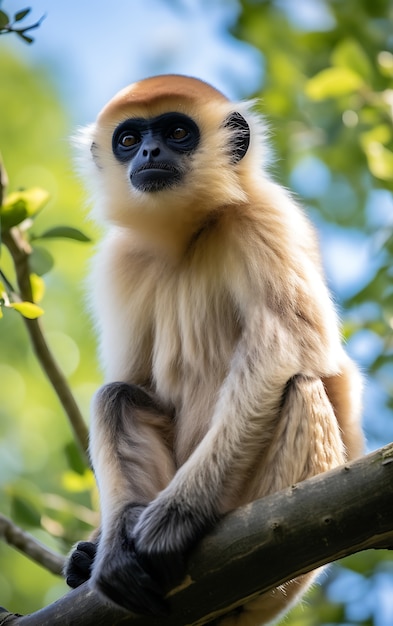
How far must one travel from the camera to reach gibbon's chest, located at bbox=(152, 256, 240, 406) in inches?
297

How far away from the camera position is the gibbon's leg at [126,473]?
6043 millimetres

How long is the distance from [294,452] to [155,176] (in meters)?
2.81

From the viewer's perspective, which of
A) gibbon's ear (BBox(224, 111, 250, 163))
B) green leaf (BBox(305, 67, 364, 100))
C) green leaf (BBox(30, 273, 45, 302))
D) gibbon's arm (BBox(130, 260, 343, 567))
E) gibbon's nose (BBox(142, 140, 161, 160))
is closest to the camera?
gibbon's arm (BBox(130, 260, 343, 567))

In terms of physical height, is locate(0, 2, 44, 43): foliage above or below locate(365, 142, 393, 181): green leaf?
above

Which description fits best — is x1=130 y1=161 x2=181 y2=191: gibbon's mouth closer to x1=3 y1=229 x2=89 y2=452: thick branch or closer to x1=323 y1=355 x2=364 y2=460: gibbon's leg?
x1=3 y1=229 x2=89 y2=452: thick branch

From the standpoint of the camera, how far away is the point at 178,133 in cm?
845

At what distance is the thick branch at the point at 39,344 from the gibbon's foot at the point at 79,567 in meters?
1.56

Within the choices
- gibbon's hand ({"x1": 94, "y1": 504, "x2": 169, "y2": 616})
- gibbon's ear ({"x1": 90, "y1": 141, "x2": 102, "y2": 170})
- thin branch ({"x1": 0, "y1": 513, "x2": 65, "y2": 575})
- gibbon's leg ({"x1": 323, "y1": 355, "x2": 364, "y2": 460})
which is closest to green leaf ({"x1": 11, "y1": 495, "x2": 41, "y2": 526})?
thin branch ({"x1": 0, "y1": 513, "x2": 65, "y2": 575})

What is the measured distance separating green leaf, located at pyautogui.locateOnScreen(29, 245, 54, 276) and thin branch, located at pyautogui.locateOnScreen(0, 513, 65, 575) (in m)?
2.09

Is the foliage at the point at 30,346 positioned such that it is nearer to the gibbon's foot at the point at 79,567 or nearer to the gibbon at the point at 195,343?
the gibbon at the point at 195,343

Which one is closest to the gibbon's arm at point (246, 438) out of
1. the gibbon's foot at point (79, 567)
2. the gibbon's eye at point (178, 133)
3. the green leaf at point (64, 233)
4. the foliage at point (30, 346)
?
the gibbon's foot at point (79, 567)

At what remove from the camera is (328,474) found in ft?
18.1

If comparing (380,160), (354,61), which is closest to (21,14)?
(354,61)

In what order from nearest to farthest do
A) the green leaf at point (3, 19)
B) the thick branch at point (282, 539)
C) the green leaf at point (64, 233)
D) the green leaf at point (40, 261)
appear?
the thick branch at point (282, 539) < the green leaf at point (3, 19) < the green leaf at point (64, 233) < the green leaf at point (40, 261)
